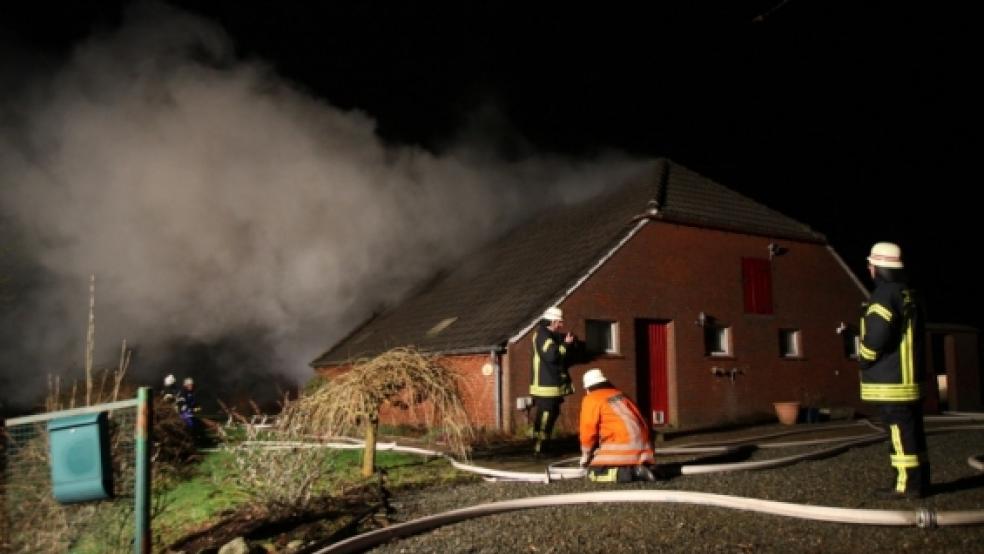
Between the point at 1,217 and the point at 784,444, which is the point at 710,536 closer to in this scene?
the point at 784,444

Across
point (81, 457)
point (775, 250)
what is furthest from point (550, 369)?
point (775, 250)

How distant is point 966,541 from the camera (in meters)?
4.45

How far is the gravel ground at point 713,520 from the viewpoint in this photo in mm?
4641

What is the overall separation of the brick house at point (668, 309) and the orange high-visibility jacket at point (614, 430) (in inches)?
235

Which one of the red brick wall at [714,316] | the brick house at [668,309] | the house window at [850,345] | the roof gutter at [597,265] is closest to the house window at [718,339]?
the brick house at [668,309]

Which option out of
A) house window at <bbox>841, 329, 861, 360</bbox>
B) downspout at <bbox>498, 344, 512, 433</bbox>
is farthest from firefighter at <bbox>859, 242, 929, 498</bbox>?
house window at <bbox>841, 329, 861, 360</bbox>

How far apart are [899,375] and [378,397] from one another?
4.99m

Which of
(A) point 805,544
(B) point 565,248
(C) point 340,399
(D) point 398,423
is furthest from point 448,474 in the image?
(B) point 565,248

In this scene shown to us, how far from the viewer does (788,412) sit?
48.2ft

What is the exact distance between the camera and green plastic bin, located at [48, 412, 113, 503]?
15.3ft

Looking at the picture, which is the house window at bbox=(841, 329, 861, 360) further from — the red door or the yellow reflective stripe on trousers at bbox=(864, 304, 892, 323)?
the yellow reflective stripe on trousers at bbox=(864, 304, 892, 323)

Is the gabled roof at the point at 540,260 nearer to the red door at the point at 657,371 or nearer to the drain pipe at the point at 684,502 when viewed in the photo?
the red door at the point at 657,371

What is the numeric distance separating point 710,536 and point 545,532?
43.0 inches

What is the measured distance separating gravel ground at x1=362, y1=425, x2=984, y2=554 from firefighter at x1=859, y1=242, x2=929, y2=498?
0.79ft
